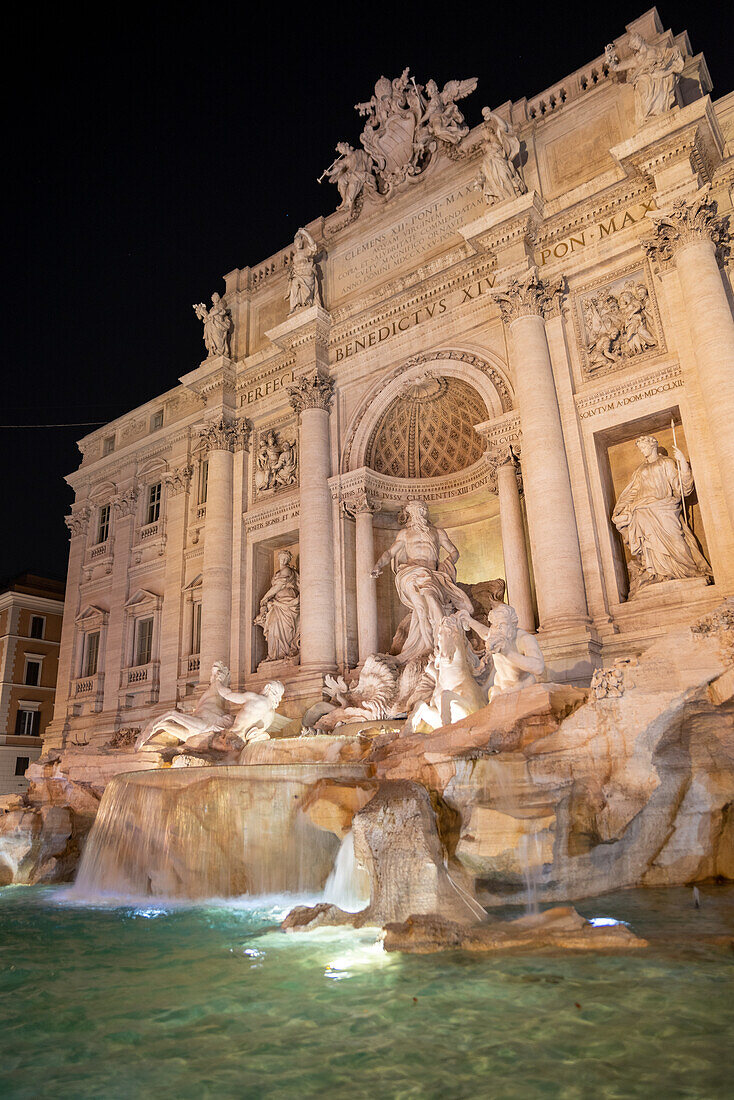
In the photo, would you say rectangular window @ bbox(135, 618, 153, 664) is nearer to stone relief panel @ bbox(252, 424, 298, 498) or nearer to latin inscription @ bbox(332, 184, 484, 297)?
stone relief panel @ bbox(252, 424, 298, 498)

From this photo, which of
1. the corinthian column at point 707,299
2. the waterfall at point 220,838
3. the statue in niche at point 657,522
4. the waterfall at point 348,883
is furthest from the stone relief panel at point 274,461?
the waterfall at point 348,883

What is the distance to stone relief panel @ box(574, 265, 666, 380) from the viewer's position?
15.8m

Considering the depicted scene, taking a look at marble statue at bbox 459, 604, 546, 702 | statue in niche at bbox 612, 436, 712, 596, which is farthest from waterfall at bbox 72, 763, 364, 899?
statue in niche at bbox 612, 436, 712, 596

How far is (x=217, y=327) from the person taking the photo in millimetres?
23734

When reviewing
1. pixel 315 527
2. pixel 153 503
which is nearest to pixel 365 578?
pixel 315 527

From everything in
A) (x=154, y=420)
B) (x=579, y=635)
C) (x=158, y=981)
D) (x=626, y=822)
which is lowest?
(x=158, y=981)

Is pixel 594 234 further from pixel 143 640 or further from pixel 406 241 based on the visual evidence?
pixel 143 640

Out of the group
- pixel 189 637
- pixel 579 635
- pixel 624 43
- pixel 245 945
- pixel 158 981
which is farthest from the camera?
pixel 189 637

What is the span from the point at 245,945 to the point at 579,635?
30.3 feet

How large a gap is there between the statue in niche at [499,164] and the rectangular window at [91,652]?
62.6ft

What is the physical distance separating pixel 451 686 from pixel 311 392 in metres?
10.8

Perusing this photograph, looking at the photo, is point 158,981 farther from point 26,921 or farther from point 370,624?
point 370,624

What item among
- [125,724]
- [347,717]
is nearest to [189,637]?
[125,724]

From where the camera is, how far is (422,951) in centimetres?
591
